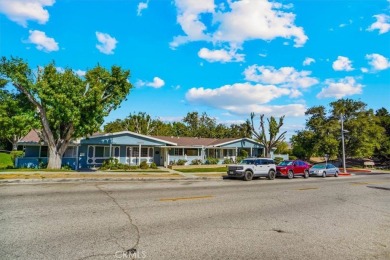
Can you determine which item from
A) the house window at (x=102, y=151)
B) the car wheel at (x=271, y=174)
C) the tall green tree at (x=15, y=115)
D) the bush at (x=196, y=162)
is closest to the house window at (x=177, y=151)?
the bush at (x=196, y=162)

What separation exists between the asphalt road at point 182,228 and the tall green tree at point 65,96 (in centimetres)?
1358

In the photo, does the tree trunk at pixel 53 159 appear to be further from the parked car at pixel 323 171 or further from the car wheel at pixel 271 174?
the parked car at pixel 323 171

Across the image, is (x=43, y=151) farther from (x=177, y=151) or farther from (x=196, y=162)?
(x=196, y=162)

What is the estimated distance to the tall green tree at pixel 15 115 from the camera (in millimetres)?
23484

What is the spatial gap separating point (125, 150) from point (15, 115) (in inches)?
504

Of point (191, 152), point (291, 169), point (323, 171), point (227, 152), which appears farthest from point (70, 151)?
point (323, 171)

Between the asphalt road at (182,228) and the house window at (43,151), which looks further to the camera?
the house window at (43,151)

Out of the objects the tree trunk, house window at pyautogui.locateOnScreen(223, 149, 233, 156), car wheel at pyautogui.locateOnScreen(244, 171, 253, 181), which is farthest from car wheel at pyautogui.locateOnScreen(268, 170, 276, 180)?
the tree trunk

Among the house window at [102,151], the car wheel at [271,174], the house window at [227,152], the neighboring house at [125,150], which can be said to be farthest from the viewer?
the house window at [227,152]

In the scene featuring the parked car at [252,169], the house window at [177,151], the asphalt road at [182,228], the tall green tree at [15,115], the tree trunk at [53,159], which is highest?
the tall green tree at [15,115]

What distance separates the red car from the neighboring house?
1491 centimetres

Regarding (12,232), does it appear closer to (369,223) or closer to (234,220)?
(234,220)

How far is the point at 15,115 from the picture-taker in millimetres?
24594

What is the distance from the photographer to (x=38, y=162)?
28.4 m
